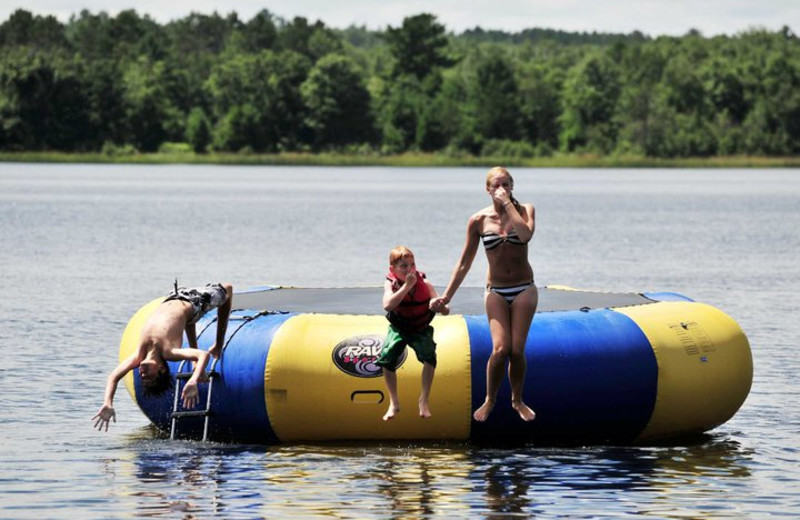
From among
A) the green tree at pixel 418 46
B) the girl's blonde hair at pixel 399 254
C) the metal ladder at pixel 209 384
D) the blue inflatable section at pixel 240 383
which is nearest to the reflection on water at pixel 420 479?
the blue inflatable section at pixel 240 383

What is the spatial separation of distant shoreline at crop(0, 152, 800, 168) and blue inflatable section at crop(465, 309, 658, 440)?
338 ft

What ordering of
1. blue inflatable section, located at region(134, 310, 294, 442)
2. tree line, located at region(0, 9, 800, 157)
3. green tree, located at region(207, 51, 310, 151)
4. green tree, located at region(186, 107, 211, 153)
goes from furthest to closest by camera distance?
green tree, located at region(207, 51, 310, 151) → green tree, located at region(186, 107, 211, 153) → tree line, located at region(0, 9, 800, 157) → blue inflatable section, located at region(134, 310, 294, 442)

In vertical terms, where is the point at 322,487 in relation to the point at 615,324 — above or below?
below

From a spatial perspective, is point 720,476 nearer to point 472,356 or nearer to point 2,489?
point 472,356

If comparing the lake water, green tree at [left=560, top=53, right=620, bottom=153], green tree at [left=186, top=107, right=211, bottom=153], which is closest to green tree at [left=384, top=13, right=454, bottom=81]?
green tree at [left=560, top=53, right=620, bottom=153]

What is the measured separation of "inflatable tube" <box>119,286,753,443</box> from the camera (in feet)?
→ 43.0

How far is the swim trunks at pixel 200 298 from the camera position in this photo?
13102 mm

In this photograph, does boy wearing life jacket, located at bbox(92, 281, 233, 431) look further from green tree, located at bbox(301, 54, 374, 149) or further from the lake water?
green tree, located at bbox(301, 54, 374, 149)

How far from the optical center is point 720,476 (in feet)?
42.4

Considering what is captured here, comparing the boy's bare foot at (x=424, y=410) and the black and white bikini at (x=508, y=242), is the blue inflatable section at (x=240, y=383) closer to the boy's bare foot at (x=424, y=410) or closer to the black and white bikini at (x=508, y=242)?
the boy's bare foot at (x=424, y=410)

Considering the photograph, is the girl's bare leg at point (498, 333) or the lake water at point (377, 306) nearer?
the lake water at point (377, 306)

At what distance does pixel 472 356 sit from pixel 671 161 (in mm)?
108277

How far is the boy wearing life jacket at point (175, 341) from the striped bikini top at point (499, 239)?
2259 mm

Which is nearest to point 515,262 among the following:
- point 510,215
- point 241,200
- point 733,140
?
point 510,215
